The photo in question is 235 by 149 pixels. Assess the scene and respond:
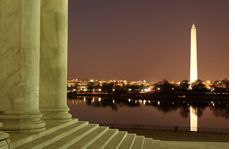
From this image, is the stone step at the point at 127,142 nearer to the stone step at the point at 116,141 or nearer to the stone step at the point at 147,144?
the stone step at the point at 116,141

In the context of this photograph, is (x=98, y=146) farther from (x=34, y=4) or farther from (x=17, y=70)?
(x=34, y=4)

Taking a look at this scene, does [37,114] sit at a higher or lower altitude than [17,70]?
lower

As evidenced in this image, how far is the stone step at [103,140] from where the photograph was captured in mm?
53450

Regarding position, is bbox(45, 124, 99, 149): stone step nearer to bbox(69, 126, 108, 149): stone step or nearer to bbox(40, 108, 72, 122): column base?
bbox(69, 126, 108, 149): stone step

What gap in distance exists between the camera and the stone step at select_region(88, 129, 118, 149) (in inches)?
2104

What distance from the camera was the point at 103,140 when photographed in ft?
196

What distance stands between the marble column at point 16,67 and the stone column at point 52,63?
16.0m

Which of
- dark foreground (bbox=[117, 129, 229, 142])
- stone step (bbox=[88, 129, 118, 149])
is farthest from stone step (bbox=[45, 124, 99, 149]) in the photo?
dark foreground (bbox=[117, 129, 229, 142])

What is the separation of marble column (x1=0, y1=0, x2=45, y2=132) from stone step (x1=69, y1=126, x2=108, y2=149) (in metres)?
6.77

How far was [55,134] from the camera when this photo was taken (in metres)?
51.4

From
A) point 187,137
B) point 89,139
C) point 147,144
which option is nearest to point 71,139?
point 89,139

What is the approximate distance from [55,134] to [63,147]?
19.6 feet
